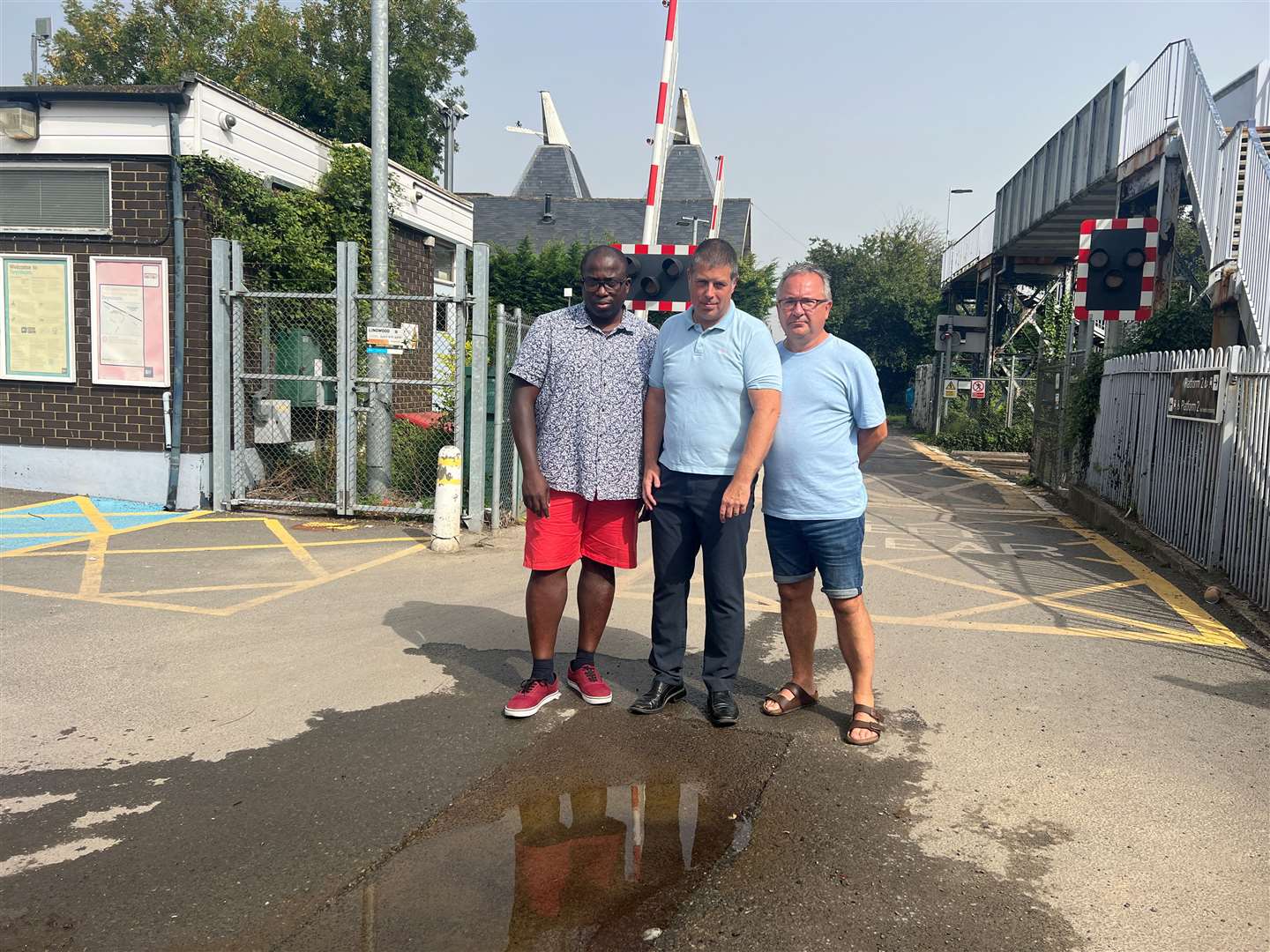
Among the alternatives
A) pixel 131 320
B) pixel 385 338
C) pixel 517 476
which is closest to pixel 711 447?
pixel 385 338

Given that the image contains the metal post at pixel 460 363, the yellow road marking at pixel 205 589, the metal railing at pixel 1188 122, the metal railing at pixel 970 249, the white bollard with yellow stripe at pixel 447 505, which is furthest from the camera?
the metal railing at pixel 970 249

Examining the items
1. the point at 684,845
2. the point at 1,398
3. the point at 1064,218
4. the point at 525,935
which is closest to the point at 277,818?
the point at 525,935

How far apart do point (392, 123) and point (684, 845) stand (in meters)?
35.9

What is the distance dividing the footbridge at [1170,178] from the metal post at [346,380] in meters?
8.43

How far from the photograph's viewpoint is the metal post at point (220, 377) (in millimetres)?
9406

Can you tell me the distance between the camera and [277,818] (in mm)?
3336

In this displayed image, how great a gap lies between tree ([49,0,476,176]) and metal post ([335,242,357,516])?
27437mm

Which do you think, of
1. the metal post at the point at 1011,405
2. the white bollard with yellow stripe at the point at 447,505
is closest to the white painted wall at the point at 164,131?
the white bollard with yellow stripe at the point at 447,505

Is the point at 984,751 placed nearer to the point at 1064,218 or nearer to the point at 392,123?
the point at 1064,218

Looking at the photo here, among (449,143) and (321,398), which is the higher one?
(449,143)

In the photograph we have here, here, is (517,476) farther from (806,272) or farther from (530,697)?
(806,272)

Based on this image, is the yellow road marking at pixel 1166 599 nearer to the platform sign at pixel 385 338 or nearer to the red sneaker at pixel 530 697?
the red sneaker at pixel 530 697

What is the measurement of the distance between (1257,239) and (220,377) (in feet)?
32.9

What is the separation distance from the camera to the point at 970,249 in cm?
2805
